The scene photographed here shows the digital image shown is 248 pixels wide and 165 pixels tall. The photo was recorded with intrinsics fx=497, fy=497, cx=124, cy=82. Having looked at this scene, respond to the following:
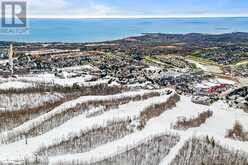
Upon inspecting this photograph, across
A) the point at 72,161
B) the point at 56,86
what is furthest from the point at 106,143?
the point at 56,86

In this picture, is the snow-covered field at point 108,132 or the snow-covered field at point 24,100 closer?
the snow-covered field at point 108,132

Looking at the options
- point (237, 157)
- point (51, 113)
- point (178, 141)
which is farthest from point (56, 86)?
point (237, 157)

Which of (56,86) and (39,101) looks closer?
(39,101)

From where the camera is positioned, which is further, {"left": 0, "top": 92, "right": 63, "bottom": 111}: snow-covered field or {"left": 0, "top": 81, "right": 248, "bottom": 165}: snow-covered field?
{"left": 0, "top": 92, "right": 63, "bottom": 111}: snow-covered field

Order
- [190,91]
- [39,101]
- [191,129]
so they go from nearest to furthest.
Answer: [191,129]
[39,101]
[190,91]

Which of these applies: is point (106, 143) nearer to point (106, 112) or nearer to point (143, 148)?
point (143, 148)

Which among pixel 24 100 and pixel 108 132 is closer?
pixel 108 132

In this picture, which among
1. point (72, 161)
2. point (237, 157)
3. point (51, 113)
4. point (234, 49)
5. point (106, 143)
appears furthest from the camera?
point (234, 49)

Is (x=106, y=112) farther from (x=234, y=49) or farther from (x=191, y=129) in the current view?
(x=234, y=49)
